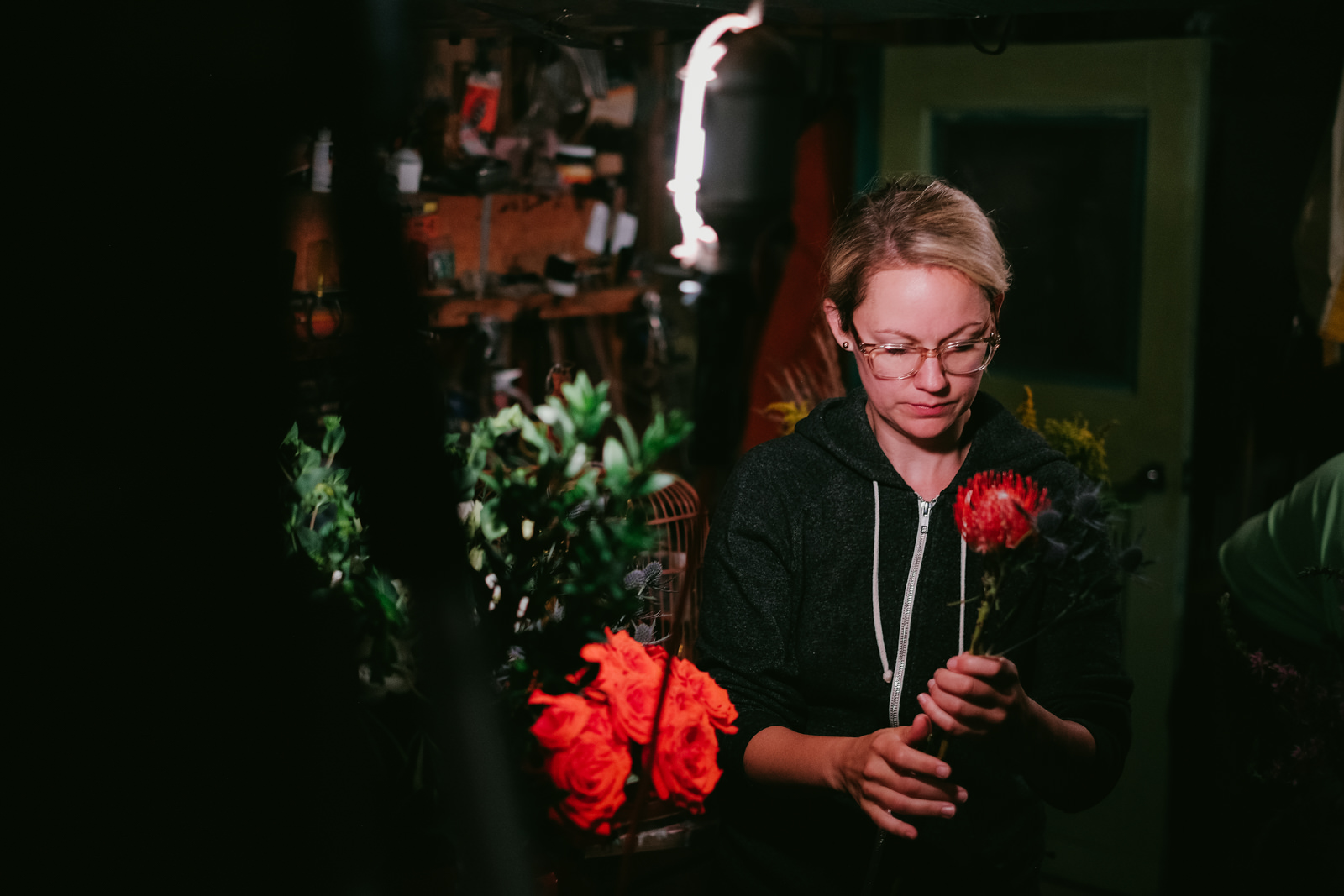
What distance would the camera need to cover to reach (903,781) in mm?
880

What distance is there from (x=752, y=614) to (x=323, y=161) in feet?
2.11

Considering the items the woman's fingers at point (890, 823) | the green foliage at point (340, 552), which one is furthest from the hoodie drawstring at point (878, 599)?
the green foliage at point (340, 552)

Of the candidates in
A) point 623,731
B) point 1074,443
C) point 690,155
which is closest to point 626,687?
point 623,731

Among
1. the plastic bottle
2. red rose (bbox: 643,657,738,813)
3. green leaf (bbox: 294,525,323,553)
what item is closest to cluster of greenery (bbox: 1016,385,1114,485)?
red rose (bbox: 643,657,738,813)

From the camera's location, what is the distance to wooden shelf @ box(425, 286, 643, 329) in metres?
2.49

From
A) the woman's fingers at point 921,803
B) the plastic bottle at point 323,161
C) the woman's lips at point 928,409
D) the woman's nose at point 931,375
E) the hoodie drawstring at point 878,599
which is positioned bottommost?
the woman's fingers at point 921,803

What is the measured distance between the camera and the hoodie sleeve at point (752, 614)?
1080mm

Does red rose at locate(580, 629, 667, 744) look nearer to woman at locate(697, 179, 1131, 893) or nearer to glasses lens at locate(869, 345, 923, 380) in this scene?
woman at locate(697, 179, 1131, 893)

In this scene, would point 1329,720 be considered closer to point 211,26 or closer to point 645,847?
point 645,847

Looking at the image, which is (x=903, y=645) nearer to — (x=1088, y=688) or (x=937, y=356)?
(x=1088, y=688)

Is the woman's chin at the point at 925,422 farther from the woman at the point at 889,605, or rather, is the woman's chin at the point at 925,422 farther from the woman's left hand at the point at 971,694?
the woman's left hand at the point at 971,694

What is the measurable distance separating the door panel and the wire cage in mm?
870

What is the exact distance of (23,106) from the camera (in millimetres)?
733

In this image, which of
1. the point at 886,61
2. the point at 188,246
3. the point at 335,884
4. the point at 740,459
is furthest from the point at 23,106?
the point at 886,61
